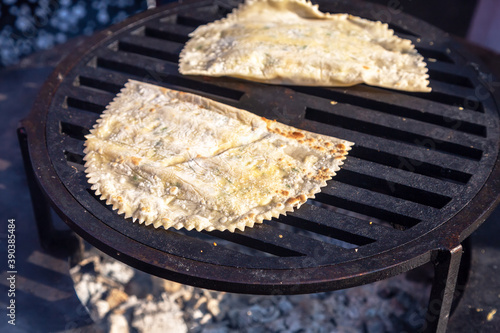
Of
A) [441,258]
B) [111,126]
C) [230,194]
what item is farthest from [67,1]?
[441,258]

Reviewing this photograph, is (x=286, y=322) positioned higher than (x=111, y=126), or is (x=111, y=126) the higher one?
(x=111, y=126)

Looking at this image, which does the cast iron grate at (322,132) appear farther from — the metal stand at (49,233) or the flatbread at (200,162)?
the metal stand at (49,233)

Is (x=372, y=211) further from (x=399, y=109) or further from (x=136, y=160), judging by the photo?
(x=136, y=160)

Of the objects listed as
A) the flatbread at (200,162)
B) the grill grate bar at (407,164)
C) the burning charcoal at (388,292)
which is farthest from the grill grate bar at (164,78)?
the burning charcoal at (388,292)

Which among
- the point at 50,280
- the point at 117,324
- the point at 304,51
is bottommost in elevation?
the point at 117,324

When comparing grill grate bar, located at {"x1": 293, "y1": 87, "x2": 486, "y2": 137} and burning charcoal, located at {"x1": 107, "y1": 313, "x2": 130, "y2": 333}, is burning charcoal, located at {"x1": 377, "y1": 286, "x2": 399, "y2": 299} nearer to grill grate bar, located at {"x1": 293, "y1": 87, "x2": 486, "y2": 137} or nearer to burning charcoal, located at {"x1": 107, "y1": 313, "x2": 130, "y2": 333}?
grill grate bar, located at {"x1": 293, "y1": 87, "x2": 486, "y2": 137}

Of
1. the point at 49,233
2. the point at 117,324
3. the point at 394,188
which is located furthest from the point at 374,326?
the point at 49,233

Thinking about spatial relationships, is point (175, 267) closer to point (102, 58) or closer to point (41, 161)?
point (41, 161)
